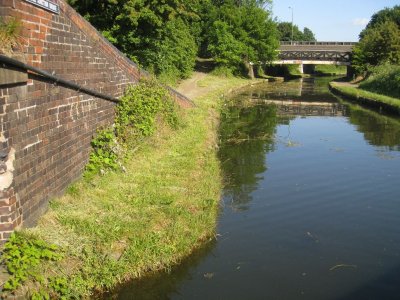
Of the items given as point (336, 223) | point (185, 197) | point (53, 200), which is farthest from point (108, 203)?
point (336, 223)

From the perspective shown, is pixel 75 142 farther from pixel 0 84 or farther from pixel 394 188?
pixel 394 188

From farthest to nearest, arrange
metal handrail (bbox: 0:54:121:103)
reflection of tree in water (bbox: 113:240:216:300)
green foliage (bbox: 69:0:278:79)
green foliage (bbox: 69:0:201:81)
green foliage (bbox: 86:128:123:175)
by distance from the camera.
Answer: green foliage (bbox: 69:0:278:79), green foliage (bbox: 69:0:201:81), green foliage (bbox: 86:128:123:175), reflection of tree in water (bbox: 113:240:216:300), metal handrail (bbox: 0:54:121:103)

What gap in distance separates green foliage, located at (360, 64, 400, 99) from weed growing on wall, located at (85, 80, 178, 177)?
19441 millimetres

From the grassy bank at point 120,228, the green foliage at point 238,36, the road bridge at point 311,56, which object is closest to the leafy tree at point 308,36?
the road bridge at point 311,56

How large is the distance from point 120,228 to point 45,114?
6.71 feet

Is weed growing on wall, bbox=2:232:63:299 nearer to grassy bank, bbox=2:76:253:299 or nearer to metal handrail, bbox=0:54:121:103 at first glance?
grassy bank, bbox=2:76:253:299

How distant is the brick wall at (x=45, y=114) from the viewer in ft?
17.7

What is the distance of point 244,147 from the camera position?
15.1m

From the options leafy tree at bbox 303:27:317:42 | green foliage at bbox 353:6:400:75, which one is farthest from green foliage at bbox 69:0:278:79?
leafy tree at bbox 303:27:317:42

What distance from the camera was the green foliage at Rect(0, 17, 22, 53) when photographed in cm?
540

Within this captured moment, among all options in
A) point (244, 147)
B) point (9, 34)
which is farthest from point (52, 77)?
point (244, 147)

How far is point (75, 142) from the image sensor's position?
7828 millimetres

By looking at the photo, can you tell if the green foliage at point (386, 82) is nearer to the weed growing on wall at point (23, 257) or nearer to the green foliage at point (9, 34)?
the green foliage at point (9, 34)

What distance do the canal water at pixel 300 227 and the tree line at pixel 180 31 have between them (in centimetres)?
622
